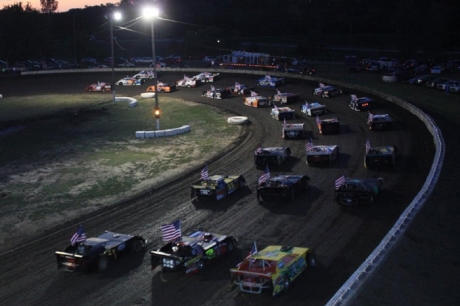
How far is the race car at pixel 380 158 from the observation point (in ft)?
92.0

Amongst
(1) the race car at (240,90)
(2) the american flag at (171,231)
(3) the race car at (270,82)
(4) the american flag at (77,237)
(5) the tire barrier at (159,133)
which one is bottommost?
(5) the tire barrier at (159,133)

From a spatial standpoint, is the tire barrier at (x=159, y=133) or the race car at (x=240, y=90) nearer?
the tire barrier at (x=159, y=133)

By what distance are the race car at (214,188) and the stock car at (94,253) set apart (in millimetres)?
6294

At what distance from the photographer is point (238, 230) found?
70.3 feet

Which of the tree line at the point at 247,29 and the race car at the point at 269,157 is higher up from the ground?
the tree line at the point at 247,29

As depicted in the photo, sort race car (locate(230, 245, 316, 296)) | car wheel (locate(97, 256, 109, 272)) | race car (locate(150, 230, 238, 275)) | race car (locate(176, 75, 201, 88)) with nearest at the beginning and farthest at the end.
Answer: race car (locate(230, 245, 316, 296)) → race car (locate(150, 230, 238, 275)) → car wheel (locate(97, 256, 109, 272)) → race car (locate(176, 75, 201, 88))

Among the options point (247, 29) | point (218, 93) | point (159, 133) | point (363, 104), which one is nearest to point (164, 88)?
point (218, 93)

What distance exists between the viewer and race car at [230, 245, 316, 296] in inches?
603

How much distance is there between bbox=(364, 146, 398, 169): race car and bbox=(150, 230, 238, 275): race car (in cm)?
1243

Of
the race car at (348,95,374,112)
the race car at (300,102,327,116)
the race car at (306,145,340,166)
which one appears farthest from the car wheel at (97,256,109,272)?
the race car at (348,95,374,112)

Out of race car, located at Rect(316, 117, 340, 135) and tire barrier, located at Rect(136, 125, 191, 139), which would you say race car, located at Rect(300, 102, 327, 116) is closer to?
race car, located at Rect(316, 117, 340, 135)

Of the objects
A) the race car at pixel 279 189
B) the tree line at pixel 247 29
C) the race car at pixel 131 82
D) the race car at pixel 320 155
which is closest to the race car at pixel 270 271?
the race car at pixel 279 189

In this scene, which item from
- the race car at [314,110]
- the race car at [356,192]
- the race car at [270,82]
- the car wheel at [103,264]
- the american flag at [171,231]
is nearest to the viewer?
the car wheel at [103,264]

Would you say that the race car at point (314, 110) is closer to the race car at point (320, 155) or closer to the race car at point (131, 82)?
the race car at point (320, 155)
